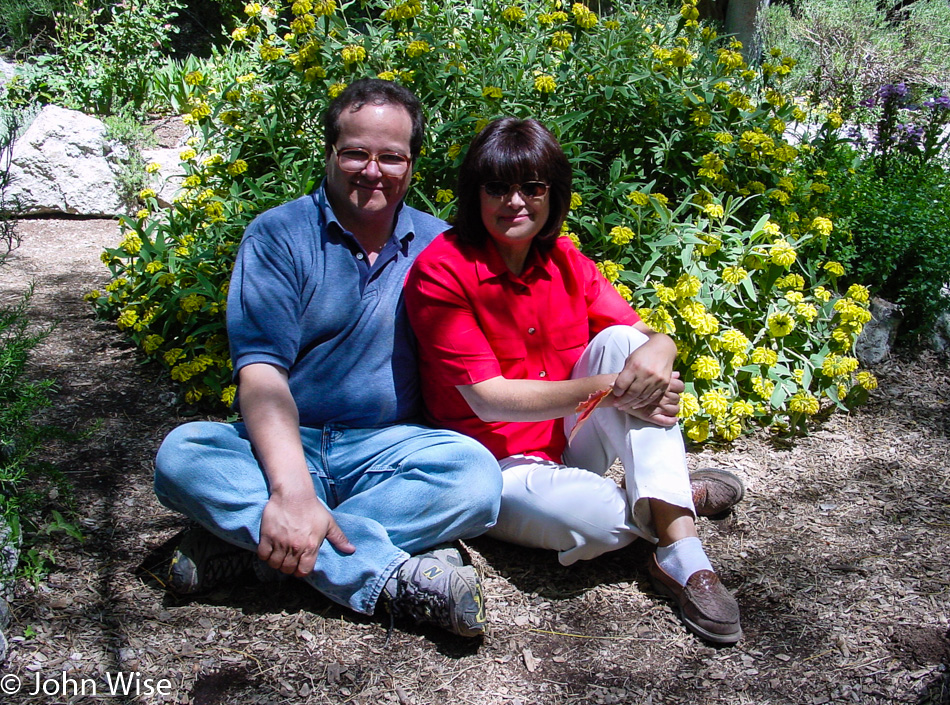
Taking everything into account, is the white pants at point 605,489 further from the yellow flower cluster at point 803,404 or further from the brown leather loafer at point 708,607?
the yellow flower cluster at point 803,404

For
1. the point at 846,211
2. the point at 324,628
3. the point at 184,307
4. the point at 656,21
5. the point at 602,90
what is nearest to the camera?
the point at 324,628

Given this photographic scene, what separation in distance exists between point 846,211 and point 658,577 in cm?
243

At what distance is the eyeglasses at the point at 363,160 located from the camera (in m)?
2.23

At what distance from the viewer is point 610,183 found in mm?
3543

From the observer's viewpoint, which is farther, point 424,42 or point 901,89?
point 901,89

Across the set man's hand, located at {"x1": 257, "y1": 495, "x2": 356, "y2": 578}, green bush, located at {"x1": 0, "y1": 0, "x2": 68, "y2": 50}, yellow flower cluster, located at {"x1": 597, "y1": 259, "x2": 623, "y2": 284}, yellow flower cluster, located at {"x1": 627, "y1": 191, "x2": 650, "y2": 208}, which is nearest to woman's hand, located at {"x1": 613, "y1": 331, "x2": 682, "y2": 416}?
man's hand, located at {"x1": 257, "y1": 495, "x2": 356, "y2": 578}

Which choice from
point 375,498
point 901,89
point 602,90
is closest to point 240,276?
point 375,498

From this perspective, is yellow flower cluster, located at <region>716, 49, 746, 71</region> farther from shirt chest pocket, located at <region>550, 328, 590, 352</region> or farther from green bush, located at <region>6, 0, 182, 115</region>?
green bush, located at <region>6, 0, 182, 115</region>

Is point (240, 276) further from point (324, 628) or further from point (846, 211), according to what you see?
point (846, 211)

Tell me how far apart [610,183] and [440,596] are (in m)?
2.13

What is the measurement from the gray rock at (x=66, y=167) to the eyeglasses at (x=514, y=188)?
3991 mm

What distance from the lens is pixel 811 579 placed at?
7.94 ft

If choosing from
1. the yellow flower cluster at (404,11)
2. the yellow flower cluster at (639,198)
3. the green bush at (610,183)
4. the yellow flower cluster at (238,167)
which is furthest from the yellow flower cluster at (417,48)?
the yellow flower cluster at (639,198)

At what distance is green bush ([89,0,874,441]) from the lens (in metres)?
Answer: 3.25
